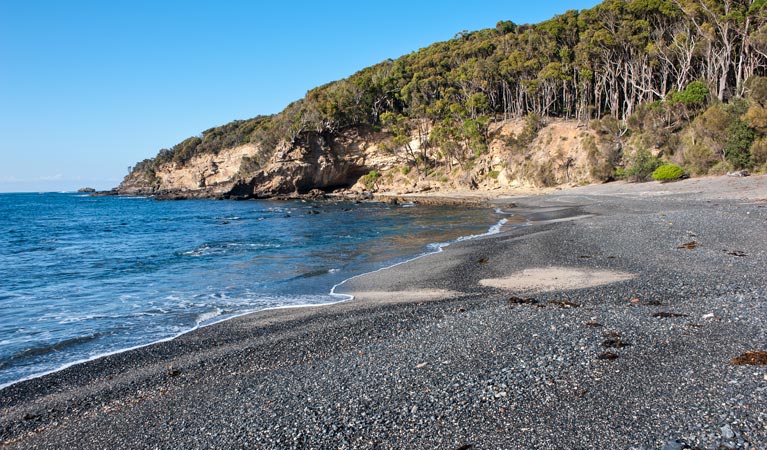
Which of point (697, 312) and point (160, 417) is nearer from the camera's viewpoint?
point (160, 417)

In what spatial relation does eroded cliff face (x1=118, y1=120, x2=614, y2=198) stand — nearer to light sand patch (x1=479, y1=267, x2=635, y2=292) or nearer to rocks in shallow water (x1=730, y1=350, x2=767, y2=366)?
light sand patch (x1=479, y1=267, x2=635, y2=292)

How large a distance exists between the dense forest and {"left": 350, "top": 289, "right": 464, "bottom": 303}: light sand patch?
29089 mm

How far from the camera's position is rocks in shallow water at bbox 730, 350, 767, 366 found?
5410mm

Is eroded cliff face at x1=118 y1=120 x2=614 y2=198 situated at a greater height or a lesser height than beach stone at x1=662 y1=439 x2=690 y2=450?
greater

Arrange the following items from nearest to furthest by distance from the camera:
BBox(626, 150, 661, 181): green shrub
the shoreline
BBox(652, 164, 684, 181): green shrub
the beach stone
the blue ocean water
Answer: the beach stone
the shoreline
the blue ocean water
BBox(652, 164, 684, 181): green shrub
BBox(626, 150, 661, 181): green shrub

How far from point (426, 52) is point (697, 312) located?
90.7 meters

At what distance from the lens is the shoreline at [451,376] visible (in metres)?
4.74

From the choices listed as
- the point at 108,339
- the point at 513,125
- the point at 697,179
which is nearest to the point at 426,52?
the point at 513,125

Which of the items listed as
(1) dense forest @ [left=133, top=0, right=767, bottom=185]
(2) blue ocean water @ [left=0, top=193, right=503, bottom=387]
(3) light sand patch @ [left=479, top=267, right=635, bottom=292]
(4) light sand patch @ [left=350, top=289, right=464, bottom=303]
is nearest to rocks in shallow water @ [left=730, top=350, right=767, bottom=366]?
(3) light sand patch @ [left=479, top=267, right=635, bottom=292]

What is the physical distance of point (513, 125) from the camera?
64.0m

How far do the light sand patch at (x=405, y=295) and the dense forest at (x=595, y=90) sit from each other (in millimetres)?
29089

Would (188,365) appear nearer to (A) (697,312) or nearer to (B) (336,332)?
(B) (336,332)

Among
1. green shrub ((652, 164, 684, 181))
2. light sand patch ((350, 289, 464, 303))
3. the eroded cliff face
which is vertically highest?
the eroded cliff face

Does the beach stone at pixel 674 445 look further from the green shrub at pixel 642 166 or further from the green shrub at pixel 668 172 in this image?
the green shrub at pixel 642 166
